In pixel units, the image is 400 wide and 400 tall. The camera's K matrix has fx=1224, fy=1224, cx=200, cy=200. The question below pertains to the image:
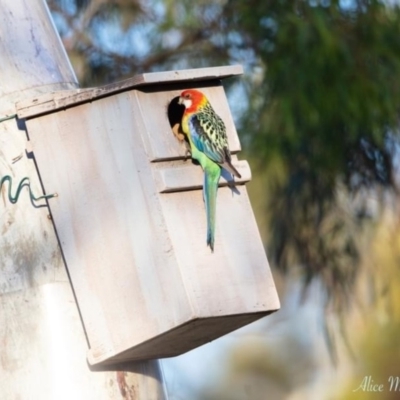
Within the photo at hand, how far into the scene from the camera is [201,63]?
6754 millimetres

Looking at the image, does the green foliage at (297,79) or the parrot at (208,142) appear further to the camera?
the green foliage at (297,79)

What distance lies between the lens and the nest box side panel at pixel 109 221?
286 cm

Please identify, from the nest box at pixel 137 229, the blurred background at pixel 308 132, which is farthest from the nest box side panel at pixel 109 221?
the blurred background at pixel 308 132

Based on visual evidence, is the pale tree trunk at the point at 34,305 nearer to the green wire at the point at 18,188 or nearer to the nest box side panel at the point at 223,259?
the green wire at the point at 18,188

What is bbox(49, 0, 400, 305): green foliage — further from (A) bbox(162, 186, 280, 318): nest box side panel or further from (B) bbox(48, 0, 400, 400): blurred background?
Answer: (A) bbox(162, 186, 280, 318): nest box side panel

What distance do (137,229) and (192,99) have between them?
0.40 meters

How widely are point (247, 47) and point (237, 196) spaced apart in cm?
377

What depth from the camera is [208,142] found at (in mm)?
3053

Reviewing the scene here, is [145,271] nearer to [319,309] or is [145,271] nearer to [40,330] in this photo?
[40,330]

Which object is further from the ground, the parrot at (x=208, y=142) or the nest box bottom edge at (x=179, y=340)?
the parrot at (x=208, y=142)

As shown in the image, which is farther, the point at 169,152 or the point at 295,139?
the point at 295,139

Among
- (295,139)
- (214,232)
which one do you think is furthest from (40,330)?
(295,139)

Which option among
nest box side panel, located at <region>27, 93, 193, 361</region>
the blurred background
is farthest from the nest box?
the blurred background

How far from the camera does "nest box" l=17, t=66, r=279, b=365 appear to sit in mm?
2857
